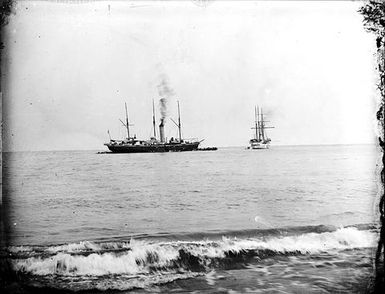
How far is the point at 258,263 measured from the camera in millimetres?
4637

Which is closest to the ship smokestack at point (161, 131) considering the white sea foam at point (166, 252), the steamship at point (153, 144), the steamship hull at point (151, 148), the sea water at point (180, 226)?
the steamship at point (153, 144)

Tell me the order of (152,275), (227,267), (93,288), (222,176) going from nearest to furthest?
(93,288) → (152,275) → (227,267) → (222,176)

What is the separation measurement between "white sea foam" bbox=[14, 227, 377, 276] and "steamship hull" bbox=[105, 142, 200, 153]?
1.41 meters

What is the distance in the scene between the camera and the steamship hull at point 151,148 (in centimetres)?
492

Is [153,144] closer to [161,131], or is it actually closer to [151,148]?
[151,148]

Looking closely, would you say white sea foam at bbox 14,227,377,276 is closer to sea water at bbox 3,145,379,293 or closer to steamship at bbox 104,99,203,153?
sea water at bbox 3,145,379,293

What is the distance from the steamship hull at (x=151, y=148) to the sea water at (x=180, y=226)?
33 cm

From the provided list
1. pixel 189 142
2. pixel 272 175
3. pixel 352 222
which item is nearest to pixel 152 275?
pixel 189 142


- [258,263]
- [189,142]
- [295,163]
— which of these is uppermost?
[189,142]

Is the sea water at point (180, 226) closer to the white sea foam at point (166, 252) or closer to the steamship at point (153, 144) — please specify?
the white sea foam at point (166, 252)

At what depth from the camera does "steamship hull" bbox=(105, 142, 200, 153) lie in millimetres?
4918

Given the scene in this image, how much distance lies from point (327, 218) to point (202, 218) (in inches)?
92.6

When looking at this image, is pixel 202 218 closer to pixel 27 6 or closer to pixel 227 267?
pixel 227 267

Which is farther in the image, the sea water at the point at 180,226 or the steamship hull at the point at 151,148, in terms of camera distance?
the steamship hull at the point at 151,148
